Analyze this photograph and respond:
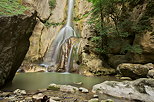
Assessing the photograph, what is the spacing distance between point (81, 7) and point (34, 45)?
11163mm

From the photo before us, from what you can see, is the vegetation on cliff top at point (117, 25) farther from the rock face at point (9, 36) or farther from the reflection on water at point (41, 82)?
the rock face at point (9, 36)

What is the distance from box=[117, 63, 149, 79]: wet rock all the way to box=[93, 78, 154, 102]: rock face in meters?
2.72

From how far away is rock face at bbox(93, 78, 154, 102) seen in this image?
353 cm

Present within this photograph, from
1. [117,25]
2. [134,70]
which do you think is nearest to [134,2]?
[117,25]

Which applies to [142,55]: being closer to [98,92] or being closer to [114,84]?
[114,84]

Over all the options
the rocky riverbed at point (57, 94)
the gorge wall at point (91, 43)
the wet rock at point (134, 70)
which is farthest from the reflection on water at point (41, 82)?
the gorge wall at point (91, 43)

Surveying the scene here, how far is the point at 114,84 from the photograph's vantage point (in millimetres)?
4605

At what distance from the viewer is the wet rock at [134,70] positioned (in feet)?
21.2

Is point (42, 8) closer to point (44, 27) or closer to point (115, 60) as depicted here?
point (44, 27)

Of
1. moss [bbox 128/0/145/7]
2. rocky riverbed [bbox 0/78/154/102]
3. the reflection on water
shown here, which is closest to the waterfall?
the reflection on water

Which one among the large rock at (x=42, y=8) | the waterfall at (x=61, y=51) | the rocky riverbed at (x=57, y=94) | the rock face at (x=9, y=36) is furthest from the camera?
the large rock at (x=42, y=8)

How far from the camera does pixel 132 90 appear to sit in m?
3.97

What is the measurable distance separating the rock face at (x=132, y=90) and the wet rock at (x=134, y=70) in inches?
107

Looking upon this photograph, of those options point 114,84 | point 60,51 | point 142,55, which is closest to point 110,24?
point 142,55
